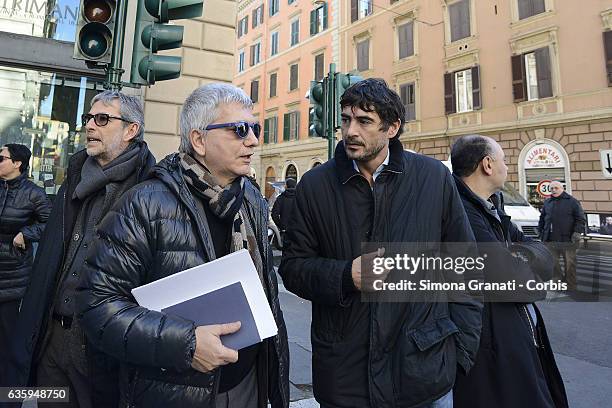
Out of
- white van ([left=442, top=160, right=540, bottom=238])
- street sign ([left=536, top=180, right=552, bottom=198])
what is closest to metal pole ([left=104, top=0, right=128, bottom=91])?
white van ([left=442, top=160, right=540, bottom=238])

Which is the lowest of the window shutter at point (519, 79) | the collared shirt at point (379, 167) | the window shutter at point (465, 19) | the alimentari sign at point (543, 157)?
the collared shirt at point (379, 167)

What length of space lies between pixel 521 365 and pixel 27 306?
2280mm

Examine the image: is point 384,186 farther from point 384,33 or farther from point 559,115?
point 384,33

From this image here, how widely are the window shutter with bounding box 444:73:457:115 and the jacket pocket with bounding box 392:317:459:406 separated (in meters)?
17.9

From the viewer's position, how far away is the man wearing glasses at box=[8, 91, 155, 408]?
5.73 ft

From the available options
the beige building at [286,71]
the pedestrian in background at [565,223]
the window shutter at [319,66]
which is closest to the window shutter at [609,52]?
the pedestrian in background at [565,223]

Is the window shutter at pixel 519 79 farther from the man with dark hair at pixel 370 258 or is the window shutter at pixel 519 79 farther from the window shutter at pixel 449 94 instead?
the man with dark hair at pixel 370 258

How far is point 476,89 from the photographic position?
16.9 meters

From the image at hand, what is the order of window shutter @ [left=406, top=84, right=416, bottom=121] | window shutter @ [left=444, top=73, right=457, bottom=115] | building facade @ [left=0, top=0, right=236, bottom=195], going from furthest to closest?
window shutter @ [left=406, top=84, right=416, bottom=121] < window shutter @ [left=444, top=73, right=457, bottom=115] < building facade @ [left=0, top=0, right=236, bottom=195]

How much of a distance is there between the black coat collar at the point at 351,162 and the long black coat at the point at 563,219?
715 cm

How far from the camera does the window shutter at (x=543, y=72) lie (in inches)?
595

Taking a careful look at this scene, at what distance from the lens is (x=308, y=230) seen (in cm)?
171

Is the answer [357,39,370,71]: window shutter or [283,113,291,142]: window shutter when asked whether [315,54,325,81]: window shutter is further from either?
[283,113,291,142]: window shutter

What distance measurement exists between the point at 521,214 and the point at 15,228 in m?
10.5
